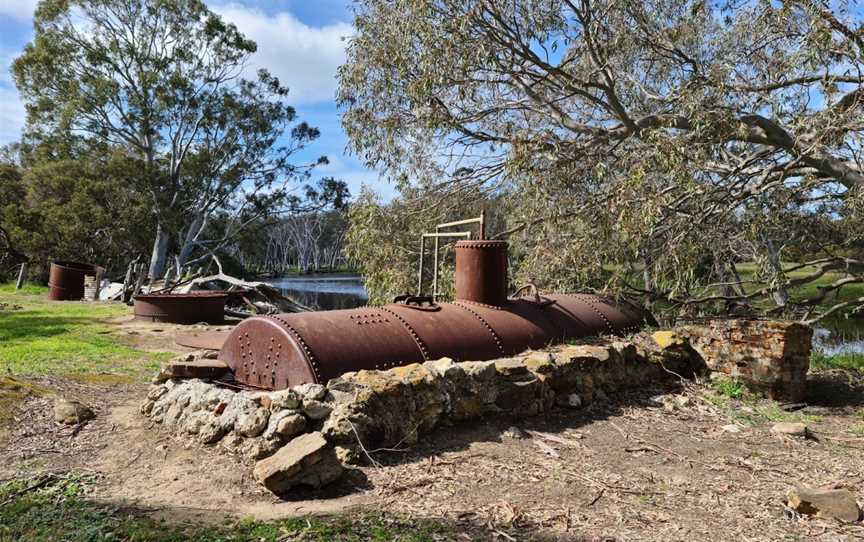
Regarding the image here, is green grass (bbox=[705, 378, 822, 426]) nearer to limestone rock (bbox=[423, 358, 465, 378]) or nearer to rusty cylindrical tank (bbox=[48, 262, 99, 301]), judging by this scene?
limestone rock (bbox=[423, 358, 465, 378])

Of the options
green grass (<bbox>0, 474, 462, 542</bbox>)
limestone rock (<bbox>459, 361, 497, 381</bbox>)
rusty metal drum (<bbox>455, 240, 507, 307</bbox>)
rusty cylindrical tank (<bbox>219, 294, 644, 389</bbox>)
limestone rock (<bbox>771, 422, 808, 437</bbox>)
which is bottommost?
green grass (<bbox>0, 474, 462, 542</bbox>)

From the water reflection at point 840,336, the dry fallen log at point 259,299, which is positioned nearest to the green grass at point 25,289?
the dry fallen log at point 259,299

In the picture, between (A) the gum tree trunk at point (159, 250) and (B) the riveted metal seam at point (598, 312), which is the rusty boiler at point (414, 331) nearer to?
(B) the riveted metal seam at point (598, 312)


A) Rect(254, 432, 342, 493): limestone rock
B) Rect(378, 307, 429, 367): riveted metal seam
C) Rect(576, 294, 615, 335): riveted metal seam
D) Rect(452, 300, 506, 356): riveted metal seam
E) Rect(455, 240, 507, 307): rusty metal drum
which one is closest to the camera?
Rect(254, 432, 342, 493): limestone rock

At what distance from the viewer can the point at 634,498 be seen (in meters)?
3.54

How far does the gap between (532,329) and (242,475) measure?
3433 mm

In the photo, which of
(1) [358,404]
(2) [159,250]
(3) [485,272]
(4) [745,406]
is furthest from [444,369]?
(2) [159,250]

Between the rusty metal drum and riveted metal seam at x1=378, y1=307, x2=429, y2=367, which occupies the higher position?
the rusty metal drum

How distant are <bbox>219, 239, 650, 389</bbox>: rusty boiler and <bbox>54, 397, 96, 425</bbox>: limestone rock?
1152mm

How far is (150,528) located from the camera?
9.53ft

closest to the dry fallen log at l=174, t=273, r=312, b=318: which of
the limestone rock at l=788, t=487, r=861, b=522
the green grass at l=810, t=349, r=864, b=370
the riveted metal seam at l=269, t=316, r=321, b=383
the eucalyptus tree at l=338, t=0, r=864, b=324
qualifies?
the eucalyptus tree at l=338, t=0, r=864, b=324

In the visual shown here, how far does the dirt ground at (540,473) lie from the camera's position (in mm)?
3201

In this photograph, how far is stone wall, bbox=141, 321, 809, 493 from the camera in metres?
3.83

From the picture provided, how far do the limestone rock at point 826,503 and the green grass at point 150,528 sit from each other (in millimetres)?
2054
